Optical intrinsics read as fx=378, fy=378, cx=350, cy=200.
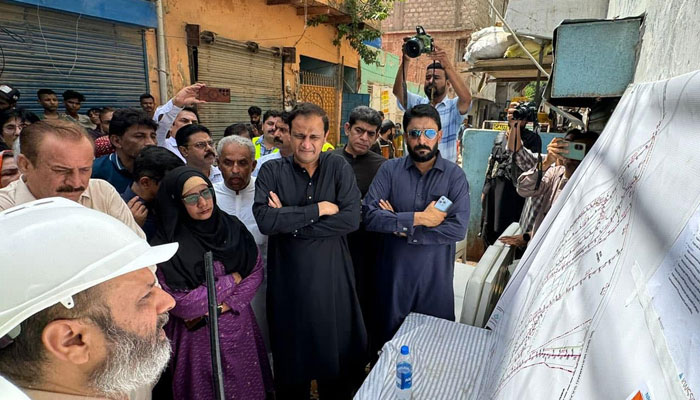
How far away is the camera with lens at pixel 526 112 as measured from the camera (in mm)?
3275

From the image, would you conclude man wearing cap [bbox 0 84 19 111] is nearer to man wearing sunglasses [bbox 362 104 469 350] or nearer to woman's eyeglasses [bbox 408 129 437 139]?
man wearing sunglasses [bbox 362 104 469 350]

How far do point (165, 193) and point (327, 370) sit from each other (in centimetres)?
133

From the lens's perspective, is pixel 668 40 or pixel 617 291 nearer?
pixel 617 291

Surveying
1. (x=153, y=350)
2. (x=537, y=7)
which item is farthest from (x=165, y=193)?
(x=537, y=7)

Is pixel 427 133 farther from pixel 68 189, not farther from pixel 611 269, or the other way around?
pixel 68 189

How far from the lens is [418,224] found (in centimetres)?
221

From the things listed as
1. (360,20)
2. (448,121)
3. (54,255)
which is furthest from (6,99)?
(360,20)

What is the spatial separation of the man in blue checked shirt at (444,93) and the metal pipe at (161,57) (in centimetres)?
422

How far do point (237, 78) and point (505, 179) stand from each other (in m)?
5.68

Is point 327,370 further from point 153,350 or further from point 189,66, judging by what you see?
point 189,66

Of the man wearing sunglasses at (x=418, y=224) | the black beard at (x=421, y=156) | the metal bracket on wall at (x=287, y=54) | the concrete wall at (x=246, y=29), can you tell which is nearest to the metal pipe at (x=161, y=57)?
the concrete wall at (x=246, y=29)

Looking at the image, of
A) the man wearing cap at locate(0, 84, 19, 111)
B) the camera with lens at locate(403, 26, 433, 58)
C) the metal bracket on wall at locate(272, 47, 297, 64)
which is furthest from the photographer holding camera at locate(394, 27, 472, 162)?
the metal bracket on wall at locate(272, 47, 297, 64)

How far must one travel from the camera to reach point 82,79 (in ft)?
16.5

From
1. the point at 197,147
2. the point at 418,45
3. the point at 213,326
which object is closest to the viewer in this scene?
the point at 213,326
